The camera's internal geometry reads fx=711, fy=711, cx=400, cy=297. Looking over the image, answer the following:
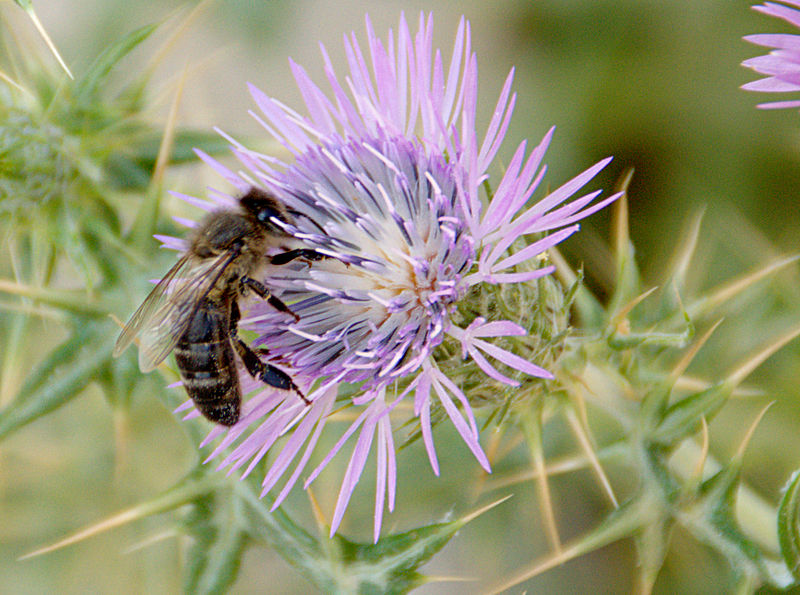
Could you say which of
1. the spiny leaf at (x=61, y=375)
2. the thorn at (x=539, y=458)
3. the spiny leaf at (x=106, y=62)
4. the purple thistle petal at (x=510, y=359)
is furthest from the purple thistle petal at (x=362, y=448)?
the spiny leaf at (x=106, y=62)

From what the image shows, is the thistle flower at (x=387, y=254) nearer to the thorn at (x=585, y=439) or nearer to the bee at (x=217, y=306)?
the bee at (x=217, y=306)

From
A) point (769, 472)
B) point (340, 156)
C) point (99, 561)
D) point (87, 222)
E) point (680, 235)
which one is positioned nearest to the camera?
point (340, 156)

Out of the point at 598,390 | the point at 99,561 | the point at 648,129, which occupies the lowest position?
the point at 99,561

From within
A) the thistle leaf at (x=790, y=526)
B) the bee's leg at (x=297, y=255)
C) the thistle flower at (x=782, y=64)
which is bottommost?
the thistle leaf at (x=790, y=526)

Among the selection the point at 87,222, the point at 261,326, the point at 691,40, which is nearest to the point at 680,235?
the point at 691,40

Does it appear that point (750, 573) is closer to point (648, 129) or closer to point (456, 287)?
point (456, 287)

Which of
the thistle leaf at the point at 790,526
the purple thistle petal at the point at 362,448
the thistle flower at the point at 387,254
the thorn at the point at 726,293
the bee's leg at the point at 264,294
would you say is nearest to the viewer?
the thistle leaf at the point at 790,526

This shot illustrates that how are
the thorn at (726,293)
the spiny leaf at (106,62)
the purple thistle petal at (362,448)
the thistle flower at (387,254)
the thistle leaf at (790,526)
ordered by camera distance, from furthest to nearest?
1. the spiny leaf at (106,62)
2. the thorn at (726,293)
3. the purple thistle petal at (362,448)
4. the thistle flower at (387,254)
5. the thistle leaf at (790,526)
